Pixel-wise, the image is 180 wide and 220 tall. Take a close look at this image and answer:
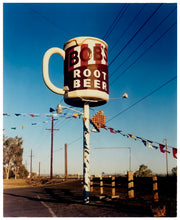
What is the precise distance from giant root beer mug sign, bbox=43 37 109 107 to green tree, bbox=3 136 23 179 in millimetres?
62236

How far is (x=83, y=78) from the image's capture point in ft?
40.2

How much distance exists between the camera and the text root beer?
12281 millimetres

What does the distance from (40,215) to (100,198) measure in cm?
462

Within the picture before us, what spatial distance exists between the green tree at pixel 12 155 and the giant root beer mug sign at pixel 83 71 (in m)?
62.2

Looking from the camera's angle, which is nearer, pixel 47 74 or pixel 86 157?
pixel 86 157

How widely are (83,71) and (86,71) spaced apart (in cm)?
16

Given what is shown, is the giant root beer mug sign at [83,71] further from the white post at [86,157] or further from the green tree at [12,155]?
the green tree at [12,155]

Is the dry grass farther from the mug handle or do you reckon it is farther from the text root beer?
the text root beer

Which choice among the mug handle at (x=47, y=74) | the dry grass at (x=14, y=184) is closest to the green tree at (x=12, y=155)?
the dry grass at (x=14, y=184)

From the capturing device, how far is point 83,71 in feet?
40.3

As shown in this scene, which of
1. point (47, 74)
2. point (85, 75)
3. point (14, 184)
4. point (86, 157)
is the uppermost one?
point (47, 74)

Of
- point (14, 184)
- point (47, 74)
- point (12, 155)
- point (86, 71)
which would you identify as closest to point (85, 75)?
point (86, 71)

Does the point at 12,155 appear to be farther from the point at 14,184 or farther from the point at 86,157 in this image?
the point at 86,157

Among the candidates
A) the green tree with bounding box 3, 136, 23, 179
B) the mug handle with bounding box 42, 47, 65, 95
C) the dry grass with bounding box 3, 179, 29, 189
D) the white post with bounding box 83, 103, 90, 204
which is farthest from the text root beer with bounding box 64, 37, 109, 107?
the green tree with bounding box 3, 136, 23, 179
